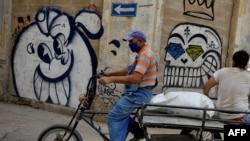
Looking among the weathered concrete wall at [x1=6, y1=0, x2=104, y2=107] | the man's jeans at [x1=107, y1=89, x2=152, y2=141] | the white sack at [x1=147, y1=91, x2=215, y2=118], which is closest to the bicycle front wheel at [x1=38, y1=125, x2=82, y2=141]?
the man's jeans at [x1=107, y1=89, x2=152, y2=141]

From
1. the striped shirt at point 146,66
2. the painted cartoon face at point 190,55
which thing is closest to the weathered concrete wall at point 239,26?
the painted cartoon face at point 190,55

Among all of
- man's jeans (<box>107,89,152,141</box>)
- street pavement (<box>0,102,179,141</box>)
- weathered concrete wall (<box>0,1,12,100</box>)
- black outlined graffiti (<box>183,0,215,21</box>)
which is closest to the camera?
man's jeans (<box>107,89,152,141</box>)

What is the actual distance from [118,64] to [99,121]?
1133 millimetres

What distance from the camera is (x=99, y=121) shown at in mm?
6203

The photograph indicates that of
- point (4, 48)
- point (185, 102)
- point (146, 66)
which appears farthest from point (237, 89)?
point (4, 48)

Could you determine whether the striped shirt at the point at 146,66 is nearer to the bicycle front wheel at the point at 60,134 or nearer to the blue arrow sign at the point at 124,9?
the bicycle front wheel at the point at 60,134

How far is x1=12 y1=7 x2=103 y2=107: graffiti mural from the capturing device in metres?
6.57

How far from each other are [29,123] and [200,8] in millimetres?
3939

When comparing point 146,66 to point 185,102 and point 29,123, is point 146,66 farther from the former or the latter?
point 29,123

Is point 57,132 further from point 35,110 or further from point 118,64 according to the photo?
point 35,110

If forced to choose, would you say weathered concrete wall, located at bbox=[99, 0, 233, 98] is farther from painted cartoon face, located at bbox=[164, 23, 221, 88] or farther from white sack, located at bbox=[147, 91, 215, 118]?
white sack, located at bbox=[147, 91, 215, 118]

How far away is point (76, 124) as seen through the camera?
3664 millimetres

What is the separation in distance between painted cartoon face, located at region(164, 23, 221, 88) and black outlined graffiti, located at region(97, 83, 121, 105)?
A: 970 mm

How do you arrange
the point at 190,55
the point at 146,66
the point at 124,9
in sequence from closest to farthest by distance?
the point at 146,66
the point at 124,9
the point at 190,55
